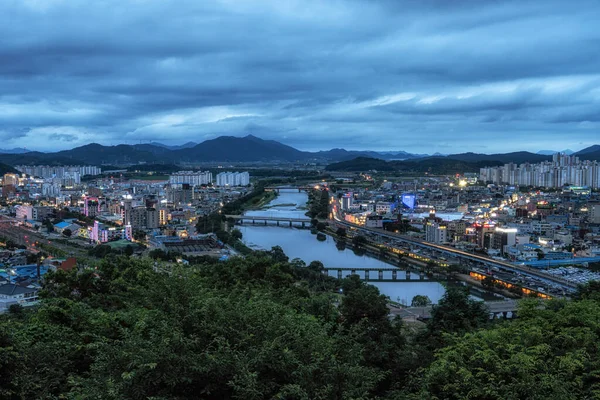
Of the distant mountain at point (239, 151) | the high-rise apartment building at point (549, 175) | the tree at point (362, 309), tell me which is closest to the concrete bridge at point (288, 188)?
the high-rise apartment building at point (549, 175)

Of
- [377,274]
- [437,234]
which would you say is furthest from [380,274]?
[437,234]

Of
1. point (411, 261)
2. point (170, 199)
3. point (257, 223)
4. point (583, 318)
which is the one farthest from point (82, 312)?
point (170, 199)

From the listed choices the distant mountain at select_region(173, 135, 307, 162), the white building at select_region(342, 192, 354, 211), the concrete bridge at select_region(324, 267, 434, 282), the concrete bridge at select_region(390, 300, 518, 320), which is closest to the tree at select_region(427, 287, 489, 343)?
the concrete bridge at select_region(390, 300, 518, 320)

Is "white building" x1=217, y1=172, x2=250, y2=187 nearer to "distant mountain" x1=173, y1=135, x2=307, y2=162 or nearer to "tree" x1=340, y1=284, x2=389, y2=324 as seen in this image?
"tree" x1=340, y1=284, x2=389, y2=324

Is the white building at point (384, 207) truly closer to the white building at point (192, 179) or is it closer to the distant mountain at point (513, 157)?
the white building at point (192, 179)

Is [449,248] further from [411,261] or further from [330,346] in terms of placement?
[330,346]

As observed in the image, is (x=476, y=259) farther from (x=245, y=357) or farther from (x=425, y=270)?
(x=245, y=357)
